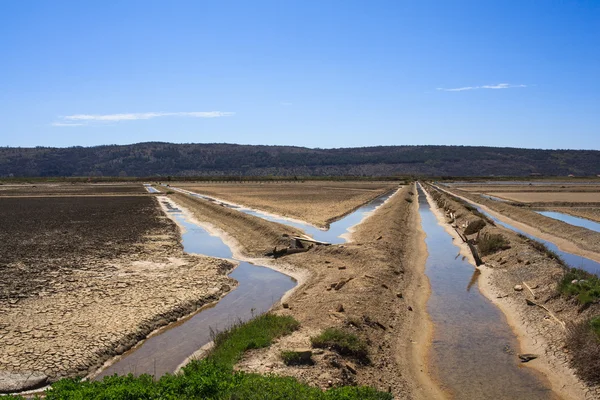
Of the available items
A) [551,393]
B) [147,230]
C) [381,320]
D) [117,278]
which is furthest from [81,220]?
[551,393]

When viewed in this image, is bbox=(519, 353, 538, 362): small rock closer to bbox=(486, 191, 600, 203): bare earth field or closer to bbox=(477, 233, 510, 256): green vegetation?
bbox=(477, 233, 510, 256): green vegetation

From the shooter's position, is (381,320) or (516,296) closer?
(381,320)

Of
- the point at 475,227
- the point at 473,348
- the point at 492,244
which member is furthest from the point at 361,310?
the point at 475,227

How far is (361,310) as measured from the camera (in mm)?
12953

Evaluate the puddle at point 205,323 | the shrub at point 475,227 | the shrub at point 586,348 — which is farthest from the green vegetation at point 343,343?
the shrub at point 475,227

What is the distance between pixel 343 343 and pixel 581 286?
7.14 meters

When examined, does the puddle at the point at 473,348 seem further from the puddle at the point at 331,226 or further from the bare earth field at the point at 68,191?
the bare earth field at the point at 68,191

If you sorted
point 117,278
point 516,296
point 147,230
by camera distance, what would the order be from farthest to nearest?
1. point 147,230
2. point 117,278
3. point 516,296

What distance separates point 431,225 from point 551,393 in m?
28.0

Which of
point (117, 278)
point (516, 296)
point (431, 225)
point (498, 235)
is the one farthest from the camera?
point (431, 225)

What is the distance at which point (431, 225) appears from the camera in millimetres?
36781

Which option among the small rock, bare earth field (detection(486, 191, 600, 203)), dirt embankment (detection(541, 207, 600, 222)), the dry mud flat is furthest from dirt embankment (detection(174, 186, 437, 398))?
bare earth field (detection(486, 191, 600, 203))

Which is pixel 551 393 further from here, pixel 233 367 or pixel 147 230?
pixel 147 230

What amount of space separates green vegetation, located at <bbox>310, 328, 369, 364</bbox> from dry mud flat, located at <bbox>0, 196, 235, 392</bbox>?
413cm
